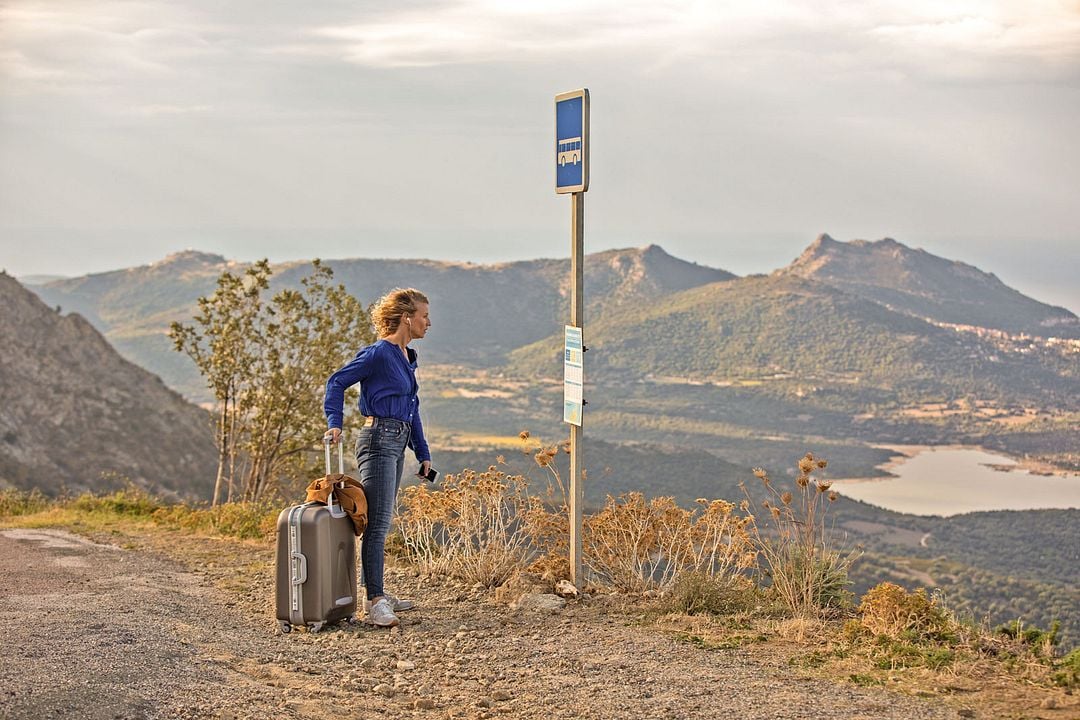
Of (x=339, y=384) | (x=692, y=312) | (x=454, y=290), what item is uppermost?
(x=454, y=290)

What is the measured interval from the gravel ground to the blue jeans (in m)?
0.39

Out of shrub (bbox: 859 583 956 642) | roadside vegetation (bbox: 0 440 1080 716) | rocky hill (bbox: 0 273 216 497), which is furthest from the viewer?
rocky hill (bbox: 0 273 216 497)

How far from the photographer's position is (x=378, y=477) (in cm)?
726

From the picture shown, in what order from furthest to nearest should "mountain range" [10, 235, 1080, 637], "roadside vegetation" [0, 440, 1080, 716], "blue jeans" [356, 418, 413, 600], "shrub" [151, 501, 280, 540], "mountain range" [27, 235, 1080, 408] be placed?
"mountain range" [27, 235, 1080, 408]
"mountain range" [10, 235, 1080, 637]
"shrub" [151, 501, 280, 540]
"blue jeans" [356, 418, 413, 600]
"roadside vegetation" [0, 440, 1080, 716]

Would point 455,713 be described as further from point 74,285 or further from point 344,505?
point 74,285

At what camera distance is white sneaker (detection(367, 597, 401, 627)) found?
7.27 meters

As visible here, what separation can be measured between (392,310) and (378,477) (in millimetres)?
1015

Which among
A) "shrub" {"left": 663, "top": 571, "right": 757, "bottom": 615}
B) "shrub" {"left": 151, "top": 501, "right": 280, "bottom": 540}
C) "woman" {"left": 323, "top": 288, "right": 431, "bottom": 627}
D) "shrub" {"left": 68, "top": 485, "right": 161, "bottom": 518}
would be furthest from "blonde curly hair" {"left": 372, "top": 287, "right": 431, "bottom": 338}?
"shrub" {"left": 68, "top": 485, "right": 161, "bottom": 518}

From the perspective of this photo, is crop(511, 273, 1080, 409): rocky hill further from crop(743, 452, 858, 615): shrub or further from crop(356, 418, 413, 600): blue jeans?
crop(356, 418, 413, 600): blue jeans

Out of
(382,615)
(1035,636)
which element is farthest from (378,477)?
(1035,636)

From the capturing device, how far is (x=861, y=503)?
49.5 m

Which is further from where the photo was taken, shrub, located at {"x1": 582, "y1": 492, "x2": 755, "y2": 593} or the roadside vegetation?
shrub, located at {"x1": 582, "y1": 492, "x2": 755, "y2": 593}

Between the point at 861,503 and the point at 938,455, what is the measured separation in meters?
21.9

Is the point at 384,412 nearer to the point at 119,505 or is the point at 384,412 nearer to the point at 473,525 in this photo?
the point at 473,525
